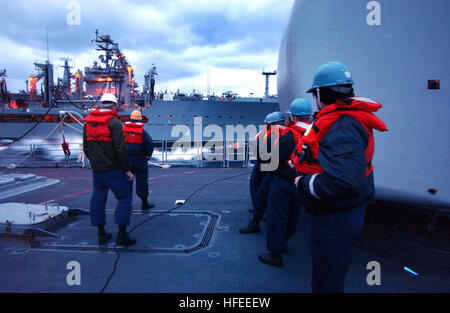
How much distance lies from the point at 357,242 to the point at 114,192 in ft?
9.14

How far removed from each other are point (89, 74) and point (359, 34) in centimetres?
2857

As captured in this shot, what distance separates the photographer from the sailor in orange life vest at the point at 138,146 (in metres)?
3.68

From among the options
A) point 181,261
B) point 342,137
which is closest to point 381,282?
point 342,137

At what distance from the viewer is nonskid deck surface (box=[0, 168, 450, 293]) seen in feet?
6.55

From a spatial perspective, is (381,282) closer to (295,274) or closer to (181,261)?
(295,274)

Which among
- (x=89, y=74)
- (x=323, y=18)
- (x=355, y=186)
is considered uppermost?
(x=89, y=74)

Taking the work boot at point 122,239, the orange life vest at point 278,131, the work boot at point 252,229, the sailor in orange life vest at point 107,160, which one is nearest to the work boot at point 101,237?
the sailor in orange life vest at point 107,160

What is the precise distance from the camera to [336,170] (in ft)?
3.89

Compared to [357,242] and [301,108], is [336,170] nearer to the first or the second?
[301,108]

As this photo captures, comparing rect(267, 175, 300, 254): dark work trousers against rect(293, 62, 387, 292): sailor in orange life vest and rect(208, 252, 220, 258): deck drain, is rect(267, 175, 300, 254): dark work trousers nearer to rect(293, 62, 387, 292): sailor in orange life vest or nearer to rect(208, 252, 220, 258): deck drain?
rect(208, 252, 220, 258): deck drain

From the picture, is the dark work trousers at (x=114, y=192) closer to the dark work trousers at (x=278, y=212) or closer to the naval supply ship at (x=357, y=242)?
the naval supply ship at (x=357, y=242)

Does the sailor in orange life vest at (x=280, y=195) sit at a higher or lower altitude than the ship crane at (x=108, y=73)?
lower

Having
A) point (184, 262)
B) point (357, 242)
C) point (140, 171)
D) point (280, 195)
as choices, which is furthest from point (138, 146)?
point (357, 242)

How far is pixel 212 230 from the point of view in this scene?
10.3 ft
